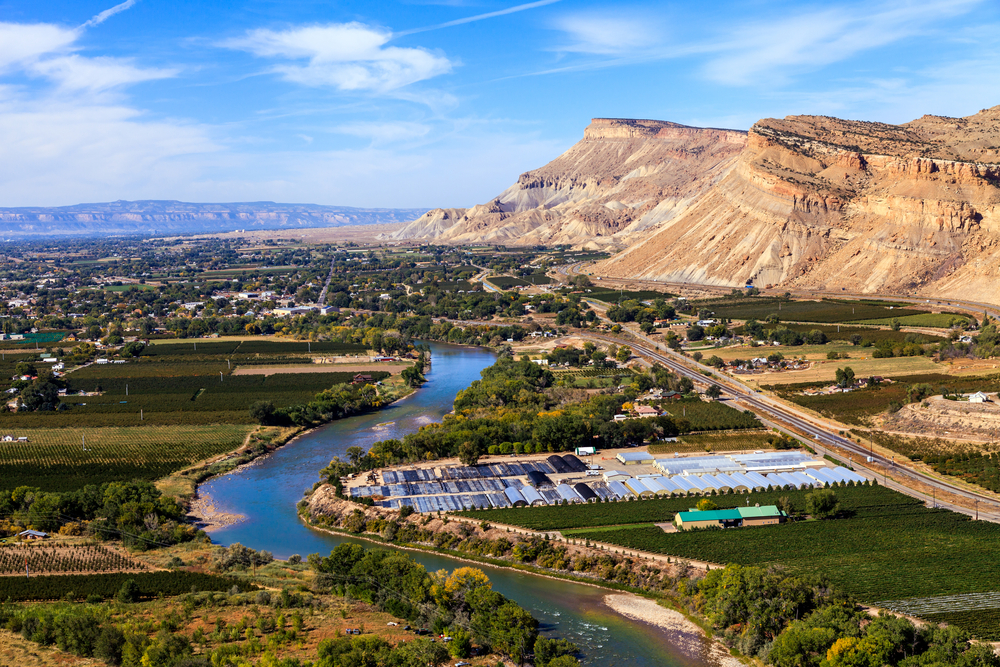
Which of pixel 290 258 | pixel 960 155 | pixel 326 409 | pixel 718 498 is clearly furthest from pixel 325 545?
pixel 290 258

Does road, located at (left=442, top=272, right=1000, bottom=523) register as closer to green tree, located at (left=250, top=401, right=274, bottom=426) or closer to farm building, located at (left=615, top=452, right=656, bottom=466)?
farm building, located at (left=615, top=452, right=656, bottom=466)

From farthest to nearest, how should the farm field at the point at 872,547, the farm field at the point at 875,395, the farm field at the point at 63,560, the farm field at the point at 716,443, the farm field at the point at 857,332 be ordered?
the farm field at the point at 857,332 < the farm field at the point at 875,395 < the farm field at the point at 716,443 < the farm field at the point at 63,560 < the farm field at the point at 872,547

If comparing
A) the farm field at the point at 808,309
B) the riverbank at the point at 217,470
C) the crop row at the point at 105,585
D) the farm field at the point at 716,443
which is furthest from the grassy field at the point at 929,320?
the crop row at the point at 105,585

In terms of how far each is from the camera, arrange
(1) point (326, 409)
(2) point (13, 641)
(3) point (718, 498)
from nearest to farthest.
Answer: (2) point (13, 641)
(3) point (718, 498)
(1) point (326, 409)

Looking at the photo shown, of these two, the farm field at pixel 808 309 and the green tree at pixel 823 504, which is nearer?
the green tree at pixel 823 504

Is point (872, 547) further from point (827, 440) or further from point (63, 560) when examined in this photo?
point (63, 560)

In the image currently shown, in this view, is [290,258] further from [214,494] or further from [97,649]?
[97,649]

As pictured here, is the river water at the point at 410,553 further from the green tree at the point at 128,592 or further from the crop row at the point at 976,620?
the crop row at the point at 976,620
